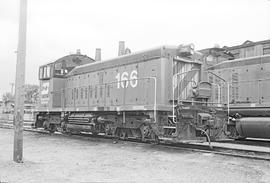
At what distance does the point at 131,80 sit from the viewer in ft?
37.5

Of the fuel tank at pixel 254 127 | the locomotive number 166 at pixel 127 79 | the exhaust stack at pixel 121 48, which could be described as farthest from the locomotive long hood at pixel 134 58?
the fuel tank at pixel 254 127

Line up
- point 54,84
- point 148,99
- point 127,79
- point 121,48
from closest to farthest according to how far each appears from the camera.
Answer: point 148,99 → point 127,79 → point 121,48 → point 54,84

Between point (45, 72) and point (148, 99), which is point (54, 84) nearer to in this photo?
point (45, 72)

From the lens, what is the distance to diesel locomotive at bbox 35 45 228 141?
9641mm

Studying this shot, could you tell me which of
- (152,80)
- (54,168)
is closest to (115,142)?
(152,80)

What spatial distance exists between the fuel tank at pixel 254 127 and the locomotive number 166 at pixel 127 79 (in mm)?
4308

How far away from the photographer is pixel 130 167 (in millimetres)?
6750

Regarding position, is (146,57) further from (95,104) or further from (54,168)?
(54,168)

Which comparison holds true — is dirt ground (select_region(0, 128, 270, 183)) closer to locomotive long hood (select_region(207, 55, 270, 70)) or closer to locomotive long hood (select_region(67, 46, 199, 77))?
locomotive long hood (select_region(67, 46, 199, 77))

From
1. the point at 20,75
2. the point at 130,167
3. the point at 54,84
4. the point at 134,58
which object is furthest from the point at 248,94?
the point at 20,75

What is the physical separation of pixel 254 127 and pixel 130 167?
6.67 metres

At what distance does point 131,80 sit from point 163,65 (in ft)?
5.07

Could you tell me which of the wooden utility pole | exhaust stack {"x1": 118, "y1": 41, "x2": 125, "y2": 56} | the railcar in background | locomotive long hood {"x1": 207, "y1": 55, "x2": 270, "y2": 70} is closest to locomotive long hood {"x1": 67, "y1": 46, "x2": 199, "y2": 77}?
exhaust stack {"x1": 118, "y1": 41, "x2": 125, "y2": 56}

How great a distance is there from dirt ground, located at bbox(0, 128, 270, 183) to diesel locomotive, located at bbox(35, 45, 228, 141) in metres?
1.01
